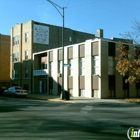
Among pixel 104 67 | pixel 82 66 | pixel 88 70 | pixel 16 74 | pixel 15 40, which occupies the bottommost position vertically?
pixel 16 74

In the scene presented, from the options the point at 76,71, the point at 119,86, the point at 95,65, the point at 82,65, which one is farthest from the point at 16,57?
the point at 119,86

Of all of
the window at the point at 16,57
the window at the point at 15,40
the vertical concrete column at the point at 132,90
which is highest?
the window at the point at 15,40

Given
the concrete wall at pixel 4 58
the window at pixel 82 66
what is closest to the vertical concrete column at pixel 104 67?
the window at pixel 82 66

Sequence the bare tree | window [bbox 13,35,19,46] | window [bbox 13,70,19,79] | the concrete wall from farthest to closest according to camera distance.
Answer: the concrete wall, window [bbox 13,35,19,46], window [bbox 13,70,19,79], the bare tree

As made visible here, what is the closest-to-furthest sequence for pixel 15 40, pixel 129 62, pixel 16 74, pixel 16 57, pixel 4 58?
pixel 129 62
pixel 16 74
pixel 16 57
pixel 15 40
pixel 4 58

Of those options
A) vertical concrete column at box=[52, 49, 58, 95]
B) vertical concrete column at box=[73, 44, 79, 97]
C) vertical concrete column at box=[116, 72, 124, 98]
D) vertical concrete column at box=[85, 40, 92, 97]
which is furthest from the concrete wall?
vertical concrete column at box=[116, 72, 124, 98]

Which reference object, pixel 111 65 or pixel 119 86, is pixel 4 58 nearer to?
pixel 111 65

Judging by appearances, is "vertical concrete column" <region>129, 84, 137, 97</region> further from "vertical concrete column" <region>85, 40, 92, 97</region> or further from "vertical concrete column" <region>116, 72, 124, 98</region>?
"vertical concrete column" <region>85, 40, 92, 97</region>

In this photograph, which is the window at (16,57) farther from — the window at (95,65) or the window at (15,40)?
the window at (95,65)

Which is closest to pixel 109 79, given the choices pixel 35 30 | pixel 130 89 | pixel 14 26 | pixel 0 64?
pixel 130 89

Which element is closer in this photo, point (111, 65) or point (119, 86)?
point (111, 65)

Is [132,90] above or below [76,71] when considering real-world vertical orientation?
below

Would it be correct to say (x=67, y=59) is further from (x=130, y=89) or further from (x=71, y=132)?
(x=71, y=132)

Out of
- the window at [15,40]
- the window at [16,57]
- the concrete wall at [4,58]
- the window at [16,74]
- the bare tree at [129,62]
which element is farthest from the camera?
the concrete wall at [4,58]
